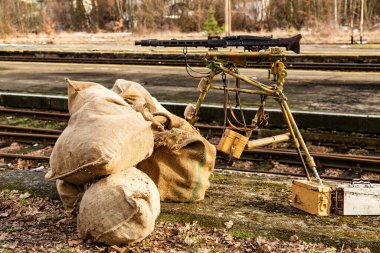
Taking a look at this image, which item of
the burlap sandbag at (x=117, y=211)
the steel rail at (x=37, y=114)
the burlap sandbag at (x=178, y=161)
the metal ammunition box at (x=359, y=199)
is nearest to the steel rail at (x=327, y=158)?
the steel rail at (x=37, y=114)

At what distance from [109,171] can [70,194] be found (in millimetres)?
705

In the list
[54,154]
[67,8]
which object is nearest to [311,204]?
[54,154]

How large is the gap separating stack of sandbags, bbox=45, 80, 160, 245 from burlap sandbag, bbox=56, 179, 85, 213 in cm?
3

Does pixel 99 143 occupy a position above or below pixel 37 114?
above

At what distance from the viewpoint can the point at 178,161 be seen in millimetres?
4820

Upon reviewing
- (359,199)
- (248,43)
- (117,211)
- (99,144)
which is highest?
(248,43)

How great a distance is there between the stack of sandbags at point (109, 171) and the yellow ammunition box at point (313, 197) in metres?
1.30

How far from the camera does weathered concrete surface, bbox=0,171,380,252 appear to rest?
14.3ft

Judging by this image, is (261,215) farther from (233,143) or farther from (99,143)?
(99,143)

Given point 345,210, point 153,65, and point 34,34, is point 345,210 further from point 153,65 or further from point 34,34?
point 34,34

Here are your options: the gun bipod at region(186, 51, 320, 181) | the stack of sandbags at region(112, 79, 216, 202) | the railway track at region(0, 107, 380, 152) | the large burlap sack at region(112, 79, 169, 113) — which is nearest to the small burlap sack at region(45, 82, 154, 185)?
the stack of sandbags at region(112, 79, 216, 202)

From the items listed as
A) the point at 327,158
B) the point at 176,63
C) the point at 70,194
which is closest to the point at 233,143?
the point at 70,194

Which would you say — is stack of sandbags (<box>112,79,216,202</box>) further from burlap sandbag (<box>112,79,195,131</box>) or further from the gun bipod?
the gun bipod

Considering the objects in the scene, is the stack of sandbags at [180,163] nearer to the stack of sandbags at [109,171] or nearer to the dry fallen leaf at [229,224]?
the stack of sandbags at [109,171]
